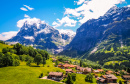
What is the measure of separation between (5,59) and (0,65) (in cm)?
652

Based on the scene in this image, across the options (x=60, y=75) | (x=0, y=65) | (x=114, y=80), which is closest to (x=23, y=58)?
(x=0, y=65)

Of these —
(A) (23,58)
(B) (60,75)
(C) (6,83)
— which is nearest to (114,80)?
(B) (60,75)

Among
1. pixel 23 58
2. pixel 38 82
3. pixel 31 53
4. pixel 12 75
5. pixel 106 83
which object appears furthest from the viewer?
pixel 31 53

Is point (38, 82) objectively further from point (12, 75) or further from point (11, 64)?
point (11, 64)

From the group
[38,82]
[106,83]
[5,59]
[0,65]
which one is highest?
[5,59]

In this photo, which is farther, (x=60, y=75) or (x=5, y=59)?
(x=5, y=59)

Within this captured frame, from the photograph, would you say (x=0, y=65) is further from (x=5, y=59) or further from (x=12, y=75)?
(x=12, y=75)

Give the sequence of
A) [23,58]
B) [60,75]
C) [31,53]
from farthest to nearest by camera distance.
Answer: [31,53], [23,58], [60,75]

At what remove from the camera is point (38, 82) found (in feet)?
210

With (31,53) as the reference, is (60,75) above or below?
below

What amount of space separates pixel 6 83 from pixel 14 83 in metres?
4.28

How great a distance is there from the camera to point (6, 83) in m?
→ 56.6

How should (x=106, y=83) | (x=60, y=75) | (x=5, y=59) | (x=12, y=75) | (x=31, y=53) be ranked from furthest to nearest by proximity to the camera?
(x=31, y=53) < (x=106, y=83) < (x=5, y=59) < (x=60, y=75) < (x=12, y=75)

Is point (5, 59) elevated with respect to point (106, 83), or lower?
elevated
